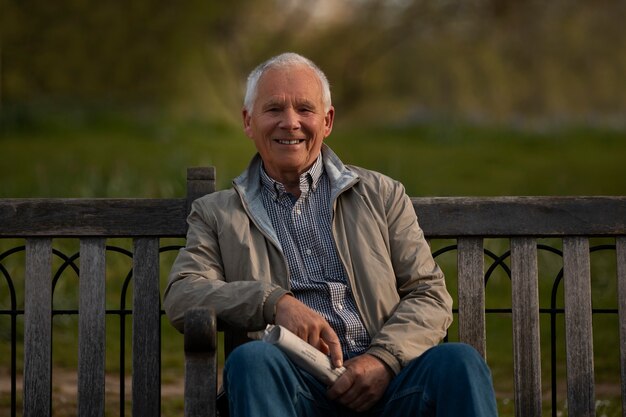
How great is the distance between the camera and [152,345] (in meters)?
2.86

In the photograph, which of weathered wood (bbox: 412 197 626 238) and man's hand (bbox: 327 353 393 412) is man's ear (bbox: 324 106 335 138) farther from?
man's hand (bbox: 327 353 393 412)

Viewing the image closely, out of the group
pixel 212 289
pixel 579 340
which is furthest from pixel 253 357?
pixel 579 340

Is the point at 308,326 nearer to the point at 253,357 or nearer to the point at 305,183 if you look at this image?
the point at 253,357

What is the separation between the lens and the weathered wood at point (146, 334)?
285cm

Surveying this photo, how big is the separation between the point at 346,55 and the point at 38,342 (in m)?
5.23

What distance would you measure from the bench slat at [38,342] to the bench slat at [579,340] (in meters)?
1.59

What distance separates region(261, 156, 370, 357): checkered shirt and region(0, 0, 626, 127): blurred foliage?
446 cm

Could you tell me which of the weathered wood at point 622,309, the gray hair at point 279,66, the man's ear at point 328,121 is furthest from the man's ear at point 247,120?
the weathered wood at point 622,309

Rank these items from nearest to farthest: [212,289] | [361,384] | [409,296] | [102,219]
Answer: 1. [361,384]
2. [212,289]
3. [409,296]
4. [102,219]

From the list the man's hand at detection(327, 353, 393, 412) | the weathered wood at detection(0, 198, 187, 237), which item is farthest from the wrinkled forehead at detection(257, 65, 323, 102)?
the man's hand at detection(327, 353, 393, 412)

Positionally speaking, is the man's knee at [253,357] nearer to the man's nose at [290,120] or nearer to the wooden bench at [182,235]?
the wooden bench at [182,235]

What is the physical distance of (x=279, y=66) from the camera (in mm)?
2811

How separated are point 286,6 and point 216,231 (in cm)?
532

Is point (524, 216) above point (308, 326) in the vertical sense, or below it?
above
